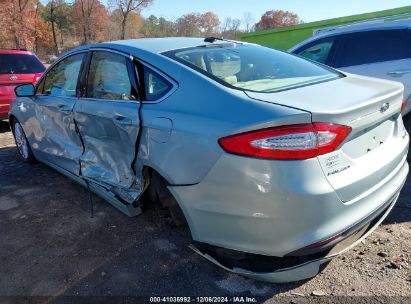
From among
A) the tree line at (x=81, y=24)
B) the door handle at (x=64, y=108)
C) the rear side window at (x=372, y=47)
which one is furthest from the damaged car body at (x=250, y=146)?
the tree line at (x=81, y=24)

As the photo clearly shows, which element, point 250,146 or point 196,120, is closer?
point 250,146

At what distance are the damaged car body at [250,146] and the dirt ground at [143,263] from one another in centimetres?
22

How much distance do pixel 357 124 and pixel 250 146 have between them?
64 centimetres

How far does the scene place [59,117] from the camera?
12.9ft

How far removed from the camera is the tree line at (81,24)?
36812 mm

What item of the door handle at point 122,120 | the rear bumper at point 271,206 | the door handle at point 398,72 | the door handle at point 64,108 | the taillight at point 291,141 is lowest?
the rear bumper at point 271,206

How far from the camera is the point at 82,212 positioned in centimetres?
373

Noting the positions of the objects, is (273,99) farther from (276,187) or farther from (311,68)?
(311,68)

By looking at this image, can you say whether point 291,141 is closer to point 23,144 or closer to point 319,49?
point 319,49

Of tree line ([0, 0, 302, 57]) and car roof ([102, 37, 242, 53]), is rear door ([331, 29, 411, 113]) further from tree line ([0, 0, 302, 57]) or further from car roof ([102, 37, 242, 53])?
tree line ([0, 0, 302, 57])

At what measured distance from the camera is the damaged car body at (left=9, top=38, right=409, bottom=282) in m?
2.01

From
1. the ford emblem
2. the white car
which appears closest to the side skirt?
the ford emblem

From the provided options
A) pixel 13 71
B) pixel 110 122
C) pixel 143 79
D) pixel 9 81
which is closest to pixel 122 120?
pixel 110 122

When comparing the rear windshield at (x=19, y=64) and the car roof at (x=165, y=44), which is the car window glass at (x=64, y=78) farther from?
the rear windshield at (x=19, y=64)
